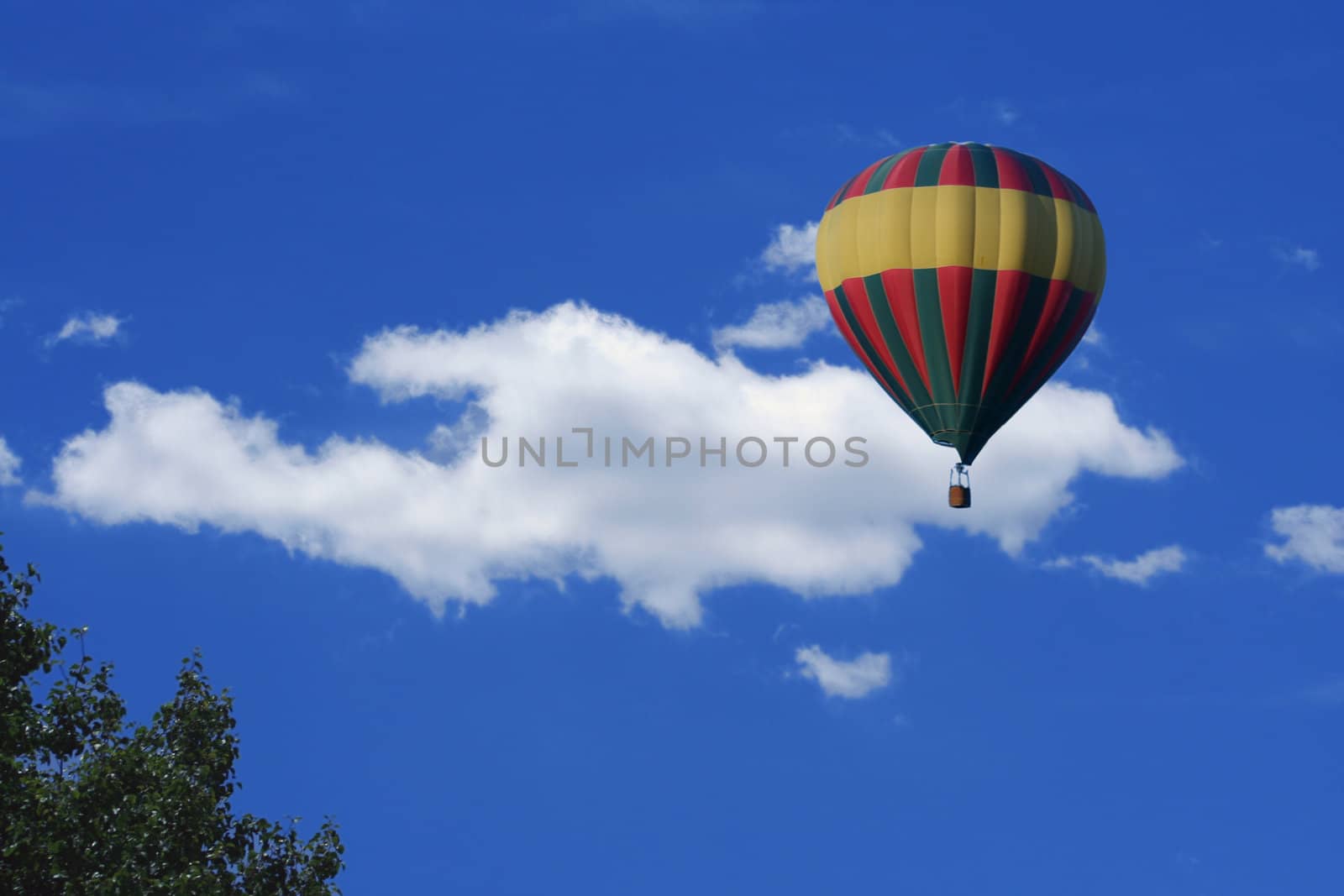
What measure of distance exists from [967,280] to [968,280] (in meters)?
0.03

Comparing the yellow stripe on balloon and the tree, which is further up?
the yellow stripe on balloon

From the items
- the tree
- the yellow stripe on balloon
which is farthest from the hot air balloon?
the tree

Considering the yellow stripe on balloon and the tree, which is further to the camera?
the yellow stripe on balloon

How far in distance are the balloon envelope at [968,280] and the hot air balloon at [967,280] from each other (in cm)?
3

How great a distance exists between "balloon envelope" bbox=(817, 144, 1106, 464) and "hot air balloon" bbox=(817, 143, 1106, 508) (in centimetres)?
3

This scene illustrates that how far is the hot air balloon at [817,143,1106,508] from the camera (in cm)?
5028

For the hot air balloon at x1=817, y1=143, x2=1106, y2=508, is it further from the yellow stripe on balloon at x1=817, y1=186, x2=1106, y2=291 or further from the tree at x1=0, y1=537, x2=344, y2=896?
the tree at x1=0, y1=537, x2=344, y2=896

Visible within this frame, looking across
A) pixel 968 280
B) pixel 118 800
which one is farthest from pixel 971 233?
pixel 118 800

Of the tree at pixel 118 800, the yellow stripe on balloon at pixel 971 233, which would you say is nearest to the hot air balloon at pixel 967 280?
the yellow stripe on balloon at pixel 971 233

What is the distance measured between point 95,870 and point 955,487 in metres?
24.8

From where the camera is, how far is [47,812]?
104 ft

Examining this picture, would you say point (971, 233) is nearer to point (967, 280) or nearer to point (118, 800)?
point (967, 280)

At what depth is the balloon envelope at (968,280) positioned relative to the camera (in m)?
50.3

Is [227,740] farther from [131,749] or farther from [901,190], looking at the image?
[901,190]
